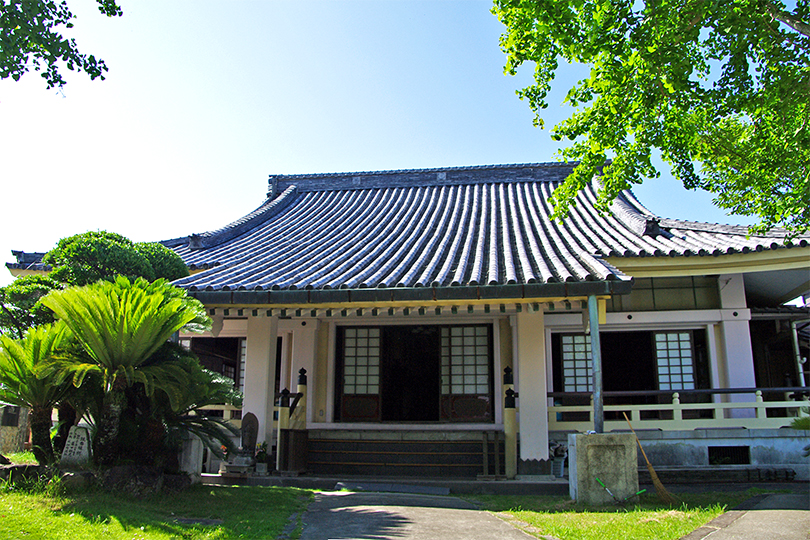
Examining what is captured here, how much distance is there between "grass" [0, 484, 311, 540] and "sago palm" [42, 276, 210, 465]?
758 mm

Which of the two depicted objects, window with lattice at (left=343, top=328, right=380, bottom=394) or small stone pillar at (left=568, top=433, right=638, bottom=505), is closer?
small stone pillar at (left=568, top=433, right=638, bottom=505)

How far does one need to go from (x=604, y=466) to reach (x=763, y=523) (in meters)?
1.90

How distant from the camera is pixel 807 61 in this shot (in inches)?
261

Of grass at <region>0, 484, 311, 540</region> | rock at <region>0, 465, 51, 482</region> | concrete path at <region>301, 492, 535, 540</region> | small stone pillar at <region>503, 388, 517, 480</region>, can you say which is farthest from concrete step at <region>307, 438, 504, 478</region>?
rock at <region>0, 465, 51, 482</region>

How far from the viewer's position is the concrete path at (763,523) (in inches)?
221

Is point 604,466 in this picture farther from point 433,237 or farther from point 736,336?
point 433,237

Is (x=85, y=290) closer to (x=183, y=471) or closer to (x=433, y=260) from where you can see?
(x=183, y=471)

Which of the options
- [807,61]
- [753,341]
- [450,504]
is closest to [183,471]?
[450,504]

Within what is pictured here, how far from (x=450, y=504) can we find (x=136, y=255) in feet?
18.2

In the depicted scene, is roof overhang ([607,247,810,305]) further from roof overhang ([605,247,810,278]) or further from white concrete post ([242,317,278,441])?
white concrete post ([242,317,278,441])

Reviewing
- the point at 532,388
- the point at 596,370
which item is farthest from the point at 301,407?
the point at 596,370

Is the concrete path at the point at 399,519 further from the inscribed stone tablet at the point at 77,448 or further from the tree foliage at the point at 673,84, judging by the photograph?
the tree foliage at the point at 673,84

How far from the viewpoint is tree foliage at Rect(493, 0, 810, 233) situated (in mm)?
6520

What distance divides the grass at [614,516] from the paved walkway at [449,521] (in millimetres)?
199
